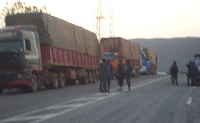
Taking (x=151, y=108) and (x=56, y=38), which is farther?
(x=56, y=38)

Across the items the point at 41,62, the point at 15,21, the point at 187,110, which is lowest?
the point at 187,110

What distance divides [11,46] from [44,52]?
3365mm

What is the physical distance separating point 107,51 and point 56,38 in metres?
17.9

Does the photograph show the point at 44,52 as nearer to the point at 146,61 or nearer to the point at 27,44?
the point at 27,44

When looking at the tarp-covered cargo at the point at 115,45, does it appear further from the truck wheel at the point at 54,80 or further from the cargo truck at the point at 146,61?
the truck wheel at the point at 54,80

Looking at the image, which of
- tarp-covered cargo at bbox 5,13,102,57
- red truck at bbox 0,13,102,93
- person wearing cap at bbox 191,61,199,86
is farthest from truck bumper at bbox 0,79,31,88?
person wearing cap at bbox 191,61,199,86

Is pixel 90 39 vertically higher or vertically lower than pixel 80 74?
higher

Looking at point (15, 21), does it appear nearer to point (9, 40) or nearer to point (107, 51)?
point (9, 40)

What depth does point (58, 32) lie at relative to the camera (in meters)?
26.3

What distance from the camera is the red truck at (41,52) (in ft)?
67.8

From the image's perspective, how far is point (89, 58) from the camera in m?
33.2

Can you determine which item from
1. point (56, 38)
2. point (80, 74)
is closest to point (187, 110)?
point (56, 38)

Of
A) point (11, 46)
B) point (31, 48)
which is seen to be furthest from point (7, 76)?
point (31, 48)

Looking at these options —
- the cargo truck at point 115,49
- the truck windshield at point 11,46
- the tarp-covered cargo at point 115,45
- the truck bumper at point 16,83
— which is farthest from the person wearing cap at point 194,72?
the tarp-covered cargo at point 115,45
